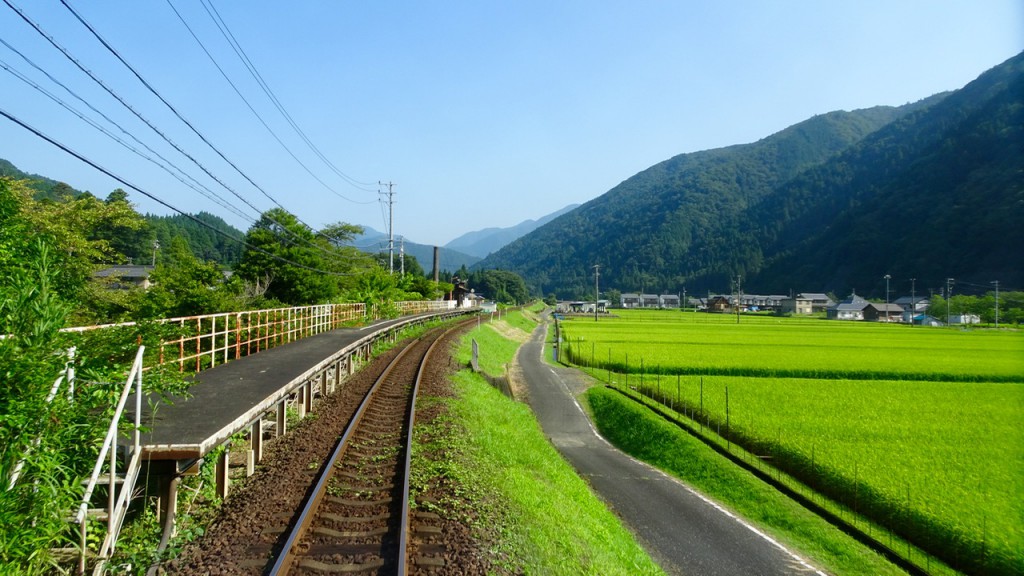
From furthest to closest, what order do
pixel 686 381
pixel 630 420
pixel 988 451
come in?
pixel 686 381 → pixel 630 420 → pixel 988 451

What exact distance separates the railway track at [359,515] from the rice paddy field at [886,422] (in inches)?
383

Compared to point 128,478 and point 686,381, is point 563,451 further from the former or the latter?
point 128,478

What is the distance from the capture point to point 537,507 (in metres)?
8.30

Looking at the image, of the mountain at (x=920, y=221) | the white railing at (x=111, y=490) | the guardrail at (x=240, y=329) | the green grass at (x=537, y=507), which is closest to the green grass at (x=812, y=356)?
the guardrail at (x=240, y=329)

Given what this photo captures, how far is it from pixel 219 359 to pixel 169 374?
8.28 m

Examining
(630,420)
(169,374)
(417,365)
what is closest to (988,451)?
(630,420)

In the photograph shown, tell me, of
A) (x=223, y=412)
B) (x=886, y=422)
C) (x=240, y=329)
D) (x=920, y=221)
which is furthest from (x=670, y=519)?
(x=920, y=221)

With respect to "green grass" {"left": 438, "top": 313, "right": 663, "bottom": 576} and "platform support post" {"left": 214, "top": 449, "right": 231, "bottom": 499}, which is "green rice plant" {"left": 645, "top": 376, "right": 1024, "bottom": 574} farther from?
"platform support post" {"left": 214, "top": 449, "right": 231, "bottom": 499}

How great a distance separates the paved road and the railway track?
536 centimetres

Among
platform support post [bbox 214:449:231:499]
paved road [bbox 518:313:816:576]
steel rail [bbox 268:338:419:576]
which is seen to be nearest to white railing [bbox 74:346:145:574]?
steel rail [bbox 268:338:419:576]

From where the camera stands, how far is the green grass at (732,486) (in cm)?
1025

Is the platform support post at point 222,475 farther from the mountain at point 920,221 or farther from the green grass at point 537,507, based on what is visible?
the mountain at point 920,221

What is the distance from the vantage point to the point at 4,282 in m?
5.41

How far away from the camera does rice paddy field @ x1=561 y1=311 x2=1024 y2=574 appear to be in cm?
1062
